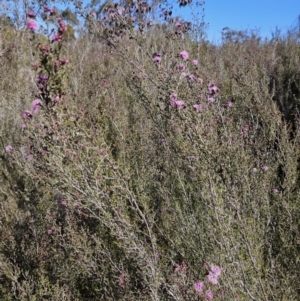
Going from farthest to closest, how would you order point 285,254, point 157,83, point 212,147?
point 285,254 < point 157,83 < point 212,147

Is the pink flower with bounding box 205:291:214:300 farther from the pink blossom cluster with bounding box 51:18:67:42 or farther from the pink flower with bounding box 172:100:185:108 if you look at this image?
the pink blossom cluster with bounding box 51:18:67:42

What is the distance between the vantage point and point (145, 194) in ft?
8.04

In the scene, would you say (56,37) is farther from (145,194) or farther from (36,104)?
(145,194)

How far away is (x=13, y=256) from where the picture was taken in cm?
266

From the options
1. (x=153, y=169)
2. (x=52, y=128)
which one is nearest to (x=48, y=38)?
(x=52, y=128)

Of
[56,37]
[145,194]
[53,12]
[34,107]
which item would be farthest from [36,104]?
[145,194]

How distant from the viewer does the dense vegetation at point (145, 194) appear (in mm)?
1547

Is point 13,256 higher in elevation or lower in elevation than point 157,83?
lower

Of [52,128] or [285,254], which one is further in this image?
[285,254]

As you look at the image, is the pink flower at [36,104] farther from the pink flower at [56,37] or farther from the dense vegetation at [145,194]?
the pink flower at [56,37]

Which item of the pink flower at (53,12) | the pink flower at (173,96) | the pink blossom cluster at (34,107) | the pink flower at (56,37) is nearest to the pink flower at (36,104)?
the pink blossom cluster at (34,107)

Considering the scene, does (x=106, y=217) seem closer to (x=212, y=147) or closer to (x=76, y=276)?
(x=212, y=147)

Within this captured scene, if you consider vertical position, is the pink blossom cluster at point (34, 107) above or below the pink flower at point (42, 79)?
below

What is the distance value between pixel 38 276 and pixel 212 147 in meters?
1.74
